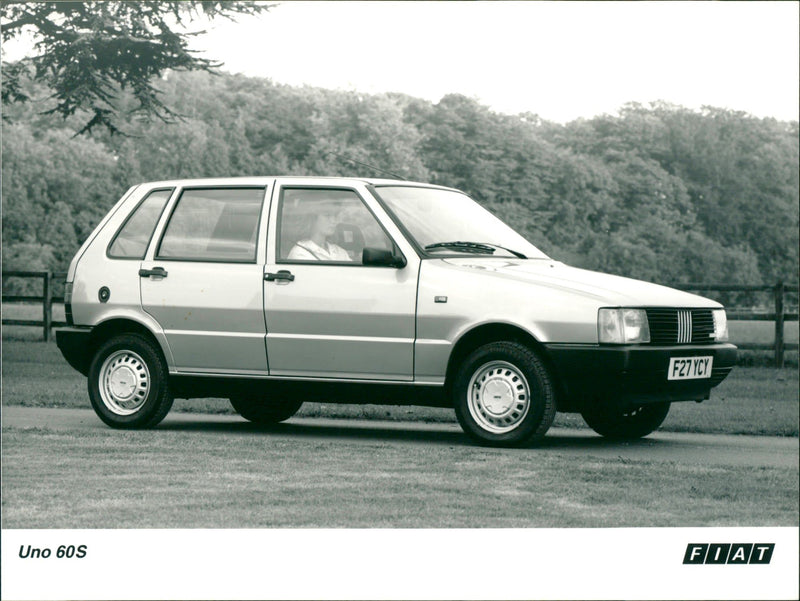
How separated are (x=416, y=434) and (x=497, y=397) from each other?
32.3 inches

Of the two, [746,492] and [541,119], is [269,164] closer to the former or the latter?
[541,119]

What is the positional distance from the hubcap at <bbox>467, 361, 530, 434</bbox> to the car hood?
439 millimetres

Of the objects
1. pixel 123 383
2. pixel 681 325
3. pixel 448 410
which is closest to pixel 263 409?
pixel 123 383

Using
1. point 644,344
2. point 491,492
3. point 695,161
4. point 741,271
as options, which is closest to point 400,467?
point 491,492

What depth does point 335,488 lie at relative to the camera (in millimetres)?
5023

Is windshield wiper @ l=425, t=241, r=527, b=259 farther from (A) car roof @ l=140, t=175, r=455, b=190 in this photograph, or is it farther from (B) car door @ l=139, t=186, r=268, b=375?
(B) car door @ l=139, t=186, r=268, b=375

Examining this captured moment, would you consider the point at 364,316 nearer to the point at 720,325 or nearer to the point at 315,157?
the point at 315,157

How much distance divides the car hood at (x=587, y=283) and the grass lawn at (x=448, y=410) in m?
0.47

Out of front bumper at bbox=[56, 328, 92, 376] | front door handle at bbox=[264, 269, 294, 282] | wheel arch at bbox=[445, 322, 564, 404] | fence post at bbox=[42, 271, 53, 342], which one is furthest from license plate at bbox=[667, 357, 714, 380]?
fence post at bbox=[42, 271, 53, 342]

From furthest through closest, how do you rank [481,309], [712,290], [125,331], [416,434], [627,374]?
[712,290] → [416,434] → [481,309] → [125,331] → [627,374]

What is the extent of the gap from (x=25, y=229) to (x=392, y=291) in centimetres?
176

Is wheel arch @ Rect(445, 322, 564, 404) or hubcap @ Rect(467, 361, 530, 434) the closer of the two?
wheel arch @ Rect(445, 322, 564, 404)

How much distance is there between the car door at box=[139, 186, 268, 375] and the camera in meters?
4.29

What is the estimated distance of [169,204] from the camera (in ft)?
16.0
